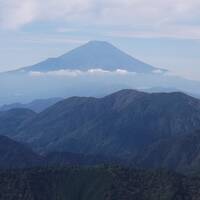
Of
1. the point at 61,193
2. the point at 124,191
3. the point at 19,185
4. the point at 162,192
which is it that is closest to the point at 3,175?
the point at 19,185

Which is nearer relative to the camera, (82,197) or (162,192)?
(162,192)

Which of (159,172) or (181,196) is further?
(159,172)

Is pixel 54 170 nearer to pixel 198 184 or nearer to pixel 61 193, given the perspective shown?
pixel 61 193

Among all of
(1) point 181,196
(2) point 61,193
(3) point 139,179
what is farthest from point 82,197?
(1) point 181,196

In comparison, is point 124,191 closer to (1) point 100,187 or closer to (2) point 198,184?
(1) point 100,187

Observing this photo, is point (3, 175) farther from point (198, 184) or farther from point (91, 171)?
point (198, 184)
